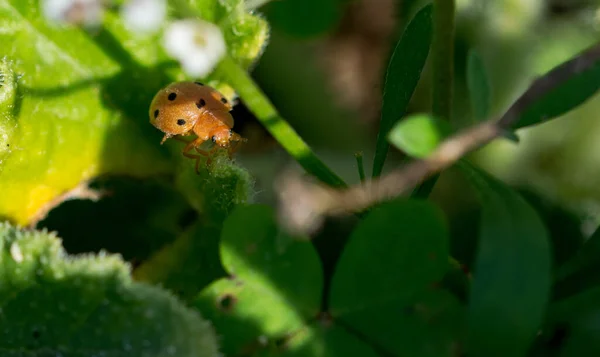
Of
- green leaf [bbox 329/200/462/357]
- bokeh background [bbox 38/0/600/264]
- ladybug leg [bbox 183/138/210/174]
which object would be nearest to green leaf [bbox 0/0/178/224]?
ladybug leg [bbox 183/138/210/174]

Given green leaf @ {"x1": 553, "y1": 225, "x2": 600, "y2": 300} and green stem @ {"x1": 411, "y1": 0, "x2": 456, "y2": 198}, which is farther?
green stem @ {"x1": 411, "y1": 0, "x2": 456, "y2": 198}

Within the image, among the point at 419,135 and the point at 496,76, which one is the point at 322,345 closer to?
the point at 419,135

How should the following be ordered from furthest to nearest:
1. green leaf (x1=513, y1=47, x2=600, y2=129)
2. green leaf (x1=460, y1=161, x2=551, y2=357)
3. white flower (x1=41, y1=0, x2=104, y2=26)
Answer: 1. white flower (x1=41, y1=0, x2=104, y2=26)
2. green leaf (x1=513, y1=47, x2=600, y2=129)
3. green leaf (x1=460, y1=161, x2=551, y2=357)

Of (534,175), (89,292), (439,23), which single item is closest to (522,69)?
(534,175)

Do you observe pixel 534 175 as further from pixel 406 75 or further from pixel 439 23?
pixel 406 75

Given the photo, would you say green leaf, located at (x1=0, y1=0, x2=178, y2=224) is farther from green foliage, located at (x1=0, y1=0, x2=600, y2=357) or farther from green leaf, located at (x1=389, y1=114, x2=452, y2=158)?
green leaf, located at (x1=389, y1=114, x2=452, y2=158)
